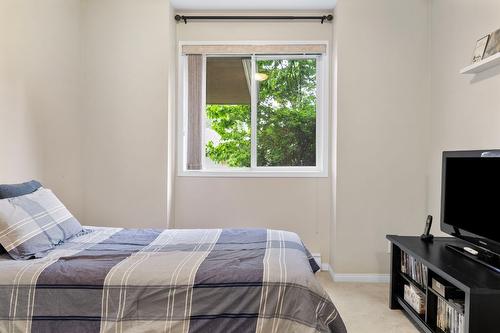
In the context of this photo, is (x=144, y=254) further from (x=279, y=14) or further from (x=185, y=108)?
(x=279, y=14)

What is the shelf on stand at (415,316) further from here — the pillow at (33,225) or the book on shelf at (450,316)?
the pillow at (33,225)

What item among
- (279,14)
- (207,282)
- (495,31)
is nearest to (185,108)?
(279,14)

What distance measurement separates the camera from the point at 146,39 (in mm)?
3232

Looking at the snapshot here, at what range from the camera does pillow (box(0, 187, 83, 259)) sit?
178 cm

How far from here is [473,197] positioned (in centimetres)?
211

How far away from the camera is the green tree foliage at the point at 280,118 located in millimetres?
3537

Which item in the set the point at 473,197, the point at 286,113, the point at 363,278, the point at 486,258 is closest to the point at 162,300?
the point at 486,258

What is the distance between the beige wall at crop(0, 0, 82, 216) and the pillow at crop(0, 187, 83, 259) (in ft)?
1.54

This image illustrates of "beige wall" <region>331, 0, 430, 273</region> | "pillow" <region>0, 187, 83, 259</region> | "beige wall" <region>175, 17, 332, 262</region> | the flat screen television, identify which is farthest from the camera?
"beige wall" <region>175, 17, 332, 262</region>

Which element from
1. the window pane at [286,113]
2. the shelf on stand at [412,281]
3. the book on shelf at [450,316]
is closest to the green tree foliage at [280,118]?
the window pane at [286,113]

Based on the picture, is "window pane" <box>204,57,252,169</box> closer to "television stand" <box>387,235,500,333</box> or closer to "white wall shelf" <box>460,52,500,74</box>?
"television stand" <box>387,235,500,333</box>

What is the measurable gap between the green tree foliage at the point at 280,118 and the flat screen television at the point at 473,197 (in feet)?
4.65

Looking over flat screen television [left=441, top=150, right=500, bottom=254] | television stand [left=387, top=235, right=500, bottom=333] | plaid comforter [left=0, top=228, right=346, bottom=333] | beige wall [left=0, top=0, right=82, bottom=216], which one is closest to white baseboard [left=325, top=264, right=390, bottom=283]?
television stand [left=387, top=235, right=500, bottom=333]

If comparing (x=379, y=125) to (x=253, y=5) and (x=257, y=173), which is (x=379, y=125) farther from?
(x=253, y=5)
